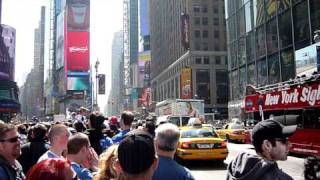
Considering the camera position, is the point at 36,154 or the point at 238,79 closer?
the point at 36,154

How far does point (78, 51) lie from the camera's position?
14212 centimetres

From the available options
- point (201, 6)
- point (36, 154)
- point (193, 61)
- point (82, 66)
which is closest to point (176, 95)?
point (193, 61)

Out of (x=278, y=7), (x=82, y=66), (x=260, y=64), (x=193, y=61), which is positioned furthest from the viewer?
(x=82, y=66)

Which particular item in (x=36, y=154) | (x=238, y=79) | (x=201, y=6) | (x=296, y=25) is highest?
(x=201, y=6)

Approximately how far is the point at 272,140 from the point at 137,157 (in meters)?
1.31

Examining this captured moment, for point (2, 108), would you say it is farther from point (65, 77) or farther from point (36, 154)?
point (36, 154)

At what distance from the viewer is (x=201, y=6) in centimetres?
10975

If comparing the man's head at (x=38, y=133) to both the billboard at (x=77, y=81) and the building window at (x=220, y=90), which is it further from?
the billboard at (x=77, y=81)

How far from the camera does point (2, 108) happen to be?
269ft

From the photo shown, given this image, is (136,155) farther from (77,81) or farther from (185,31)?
(77,81)

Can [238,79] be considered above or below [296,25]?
below

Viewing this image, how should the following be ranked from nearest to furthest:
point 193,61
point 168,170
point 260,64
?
1. point 168,170
2. point 260,64
3. point 193,61

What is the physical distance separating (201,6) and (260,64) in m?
59.1

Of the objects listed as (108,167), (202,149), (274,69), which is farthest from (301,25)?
(108,167)
